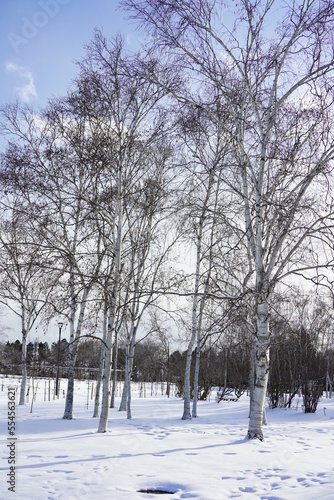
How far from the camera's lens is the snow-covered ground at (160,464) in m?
4.95

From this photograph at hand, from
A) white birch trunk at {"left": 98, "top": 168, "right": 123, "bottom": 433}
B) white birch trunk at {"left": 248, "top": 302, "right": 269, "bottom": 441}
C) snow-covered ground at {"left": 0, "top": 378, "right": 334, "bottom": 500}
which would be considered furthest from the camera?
white birch trunk at {"left": 98, "top": 168, "right": 123, "bottom": 433}

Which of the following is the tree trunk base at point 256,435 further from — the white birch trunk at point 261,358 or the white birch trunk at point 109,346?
the white birch trunk at point 109,346

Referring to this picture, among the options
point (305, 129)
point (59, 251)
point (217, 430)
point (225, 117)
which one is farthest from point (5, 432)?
point (305, 129)

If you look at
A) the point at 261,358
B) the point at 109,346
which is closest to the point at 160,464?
the point at 261,358

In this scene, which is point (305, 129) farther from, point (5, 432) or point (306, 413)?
point (306, 413)

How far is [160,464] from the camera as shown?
6.27 metres

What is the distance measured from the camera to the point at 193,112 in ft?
28.0

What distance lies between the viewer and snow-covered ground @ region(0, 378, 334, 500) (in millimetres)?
4953

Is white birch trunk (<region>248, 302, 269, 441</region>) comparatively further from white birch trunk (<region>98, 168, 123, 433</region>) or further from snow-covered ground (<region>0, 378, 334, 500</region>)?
white birch trunk (<region>98, 168, 123, 433</region>)

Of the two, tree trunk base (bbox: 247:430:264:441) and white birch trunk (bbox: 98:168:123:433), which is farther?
white birch trunk (bbox: 98:168:123:433)

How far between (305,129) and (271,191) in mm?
1515

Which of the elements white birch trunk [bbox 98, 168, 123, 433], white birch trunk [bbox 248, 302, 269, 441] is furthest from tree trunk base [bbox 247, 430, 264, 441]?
white birch trunk [bbox 98, 168, 123, 433]

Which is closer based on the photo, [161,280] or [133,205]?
[133,205]

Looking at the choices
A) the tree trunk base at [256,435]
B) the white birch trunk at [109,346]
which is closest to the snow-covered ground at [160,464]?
the tree trunk base at [256,435]
